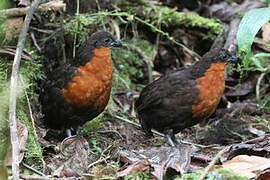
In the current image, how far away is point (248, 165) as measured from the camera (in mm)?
2902

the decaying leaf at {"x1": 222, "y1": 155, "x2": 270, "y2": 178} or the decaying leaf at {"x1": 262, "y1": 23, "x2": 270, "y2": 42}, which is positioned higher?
the decaying leaf at {"x1": 262, "y1": 23, "x2": 270, "y2": 42}

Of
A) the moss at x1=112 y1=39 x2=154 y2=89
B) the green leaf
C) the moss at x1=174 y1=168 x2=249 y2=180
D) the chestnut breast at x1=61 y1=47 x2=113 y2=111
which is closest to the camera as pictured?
the moss at x1=174 y1=168 x2=249 y2=180

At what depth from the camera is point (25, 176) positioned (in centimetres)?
271

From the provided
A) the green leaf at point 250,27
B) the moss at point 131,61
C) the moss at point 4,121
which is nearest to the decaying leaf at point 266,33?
the moss at point 131,61

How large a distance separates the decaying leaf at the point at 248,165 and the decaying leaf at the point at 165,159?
328 mm

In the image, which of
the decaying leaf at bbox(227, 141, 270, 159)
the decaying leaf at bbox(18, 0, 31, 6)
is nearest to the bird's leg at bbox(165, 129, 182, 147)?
the decaying leaf at bbox(227, 141, 270, 159)

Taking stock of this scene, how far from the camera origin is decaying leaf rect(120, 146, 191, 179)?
2.85 m

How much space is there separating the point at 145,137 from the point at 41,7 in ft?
6.16

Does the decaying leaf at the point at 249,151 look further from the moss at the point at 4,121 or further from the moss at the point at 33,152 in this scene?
the moss at the point at 4,121

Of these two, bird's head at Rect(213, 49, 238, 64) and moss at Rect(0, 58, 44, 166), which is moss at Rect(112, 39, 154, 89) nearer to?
moss at Rect(0, 58, 44, 166)

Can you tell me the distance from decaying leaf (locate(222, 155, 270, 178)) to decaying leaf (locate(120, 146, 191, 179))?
12.9 inches

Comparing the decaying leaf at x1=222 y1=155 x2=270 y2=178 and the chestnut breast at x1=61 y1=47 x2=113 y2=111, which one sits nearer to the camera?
the decaying leaf at x1=222 y1=155 x2=270 y2=178

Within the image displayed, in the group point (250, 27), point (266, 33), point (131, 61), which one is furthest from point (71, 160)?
point (266, 33)

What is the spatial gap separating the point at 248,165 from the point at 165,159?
2.17 feet
